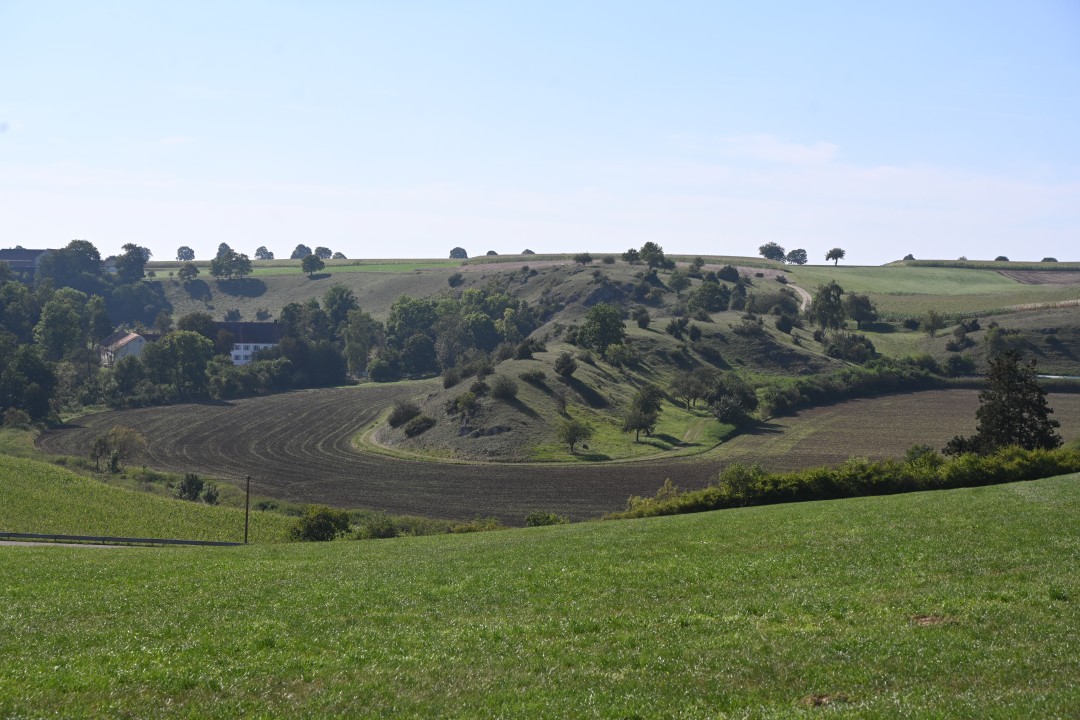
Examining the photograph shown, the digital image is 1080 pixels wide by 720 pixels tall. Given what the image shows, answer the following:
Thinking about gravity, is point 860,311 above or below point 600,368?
above

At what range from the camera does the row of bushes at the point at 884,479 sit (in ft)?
156

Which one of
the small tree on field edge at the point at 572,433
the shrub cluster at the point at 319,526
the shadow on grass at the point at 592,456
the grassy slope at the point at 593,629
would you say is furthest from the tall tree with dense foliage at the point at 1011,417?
the small tree on field edge at the point at 572,433

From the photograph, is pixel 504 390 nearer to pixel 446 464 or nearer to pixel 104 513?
pixel 446 464

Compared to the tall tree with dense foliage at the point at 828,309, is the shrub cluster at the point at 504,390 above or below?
below

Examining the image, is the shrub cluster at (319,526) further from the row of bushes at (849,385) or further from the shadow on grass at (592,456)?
the row of bushes at (849,385)

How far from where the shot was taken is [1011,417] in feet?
194

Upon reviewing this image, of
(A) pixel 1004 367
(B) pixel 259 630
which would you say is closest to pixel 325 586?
(B) pixel 259 630

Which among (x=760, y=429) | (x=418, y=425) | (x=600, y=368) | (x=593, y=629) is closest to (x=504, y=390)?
(x=418, y=425)

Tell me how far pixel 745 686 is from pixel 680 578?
9.22m

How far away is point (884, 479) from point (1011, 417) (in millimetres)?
16955

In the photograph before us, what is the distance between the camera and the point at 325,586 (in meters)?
26.3

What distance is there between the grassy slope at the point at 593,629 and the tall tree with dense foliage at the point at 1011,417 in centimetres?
3002

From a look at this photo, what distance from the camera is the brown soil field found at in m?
80.6

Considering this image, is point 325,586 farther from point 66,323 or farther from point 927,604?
point 66,323
